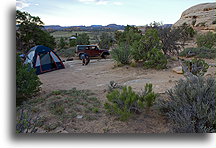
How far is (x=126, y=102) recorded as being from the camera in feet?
9.78

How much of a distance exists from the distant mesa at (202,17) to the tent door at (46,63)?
22.6 metres

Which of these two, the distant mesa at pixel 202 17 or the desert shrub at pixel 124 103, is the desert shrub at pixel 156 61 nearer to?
the desert shrub at pixel 124 103

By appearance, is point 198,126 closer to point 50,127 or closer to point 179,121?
point 179,121

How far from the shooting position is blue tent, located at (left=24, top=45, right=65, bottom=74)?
870cm

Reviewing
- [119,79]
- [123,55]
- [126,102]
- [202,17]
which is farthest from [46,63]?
[202,17]

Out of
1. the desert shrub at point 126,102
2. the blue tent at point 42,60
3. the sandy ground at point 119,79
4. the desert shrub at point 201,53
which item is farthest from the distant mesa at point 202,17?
the desert shrub at point 126,102

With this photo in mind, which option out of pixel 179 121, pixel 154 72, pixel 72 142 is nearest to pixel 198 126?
pixel 179 121

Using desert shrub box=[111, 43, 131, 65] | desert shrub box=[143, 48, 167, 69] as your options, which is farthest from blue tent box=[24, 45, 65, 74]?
desert shrub box=[143, 48, 167, 69]

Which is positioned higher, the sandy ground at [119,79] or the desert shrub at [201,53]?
the desert shrub at [201,53]

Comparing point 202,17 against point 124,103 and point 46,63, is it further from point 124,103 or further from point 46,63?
point 124,103

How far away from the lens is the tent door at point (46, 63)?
9000 millimetres

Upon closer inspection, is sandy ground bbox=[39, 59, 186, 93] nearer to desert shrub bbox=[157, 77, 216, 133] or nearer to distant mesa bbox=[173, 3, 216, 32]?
desert shrub bbox=[157, 77, 216, 133]

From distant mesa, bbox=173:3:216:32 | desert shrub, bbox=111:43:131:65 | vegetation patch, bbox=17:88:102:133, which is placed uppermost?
distant mesa, bbox=173:3:216:32

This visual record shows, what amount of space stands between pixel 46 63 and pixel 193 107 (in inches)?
306
